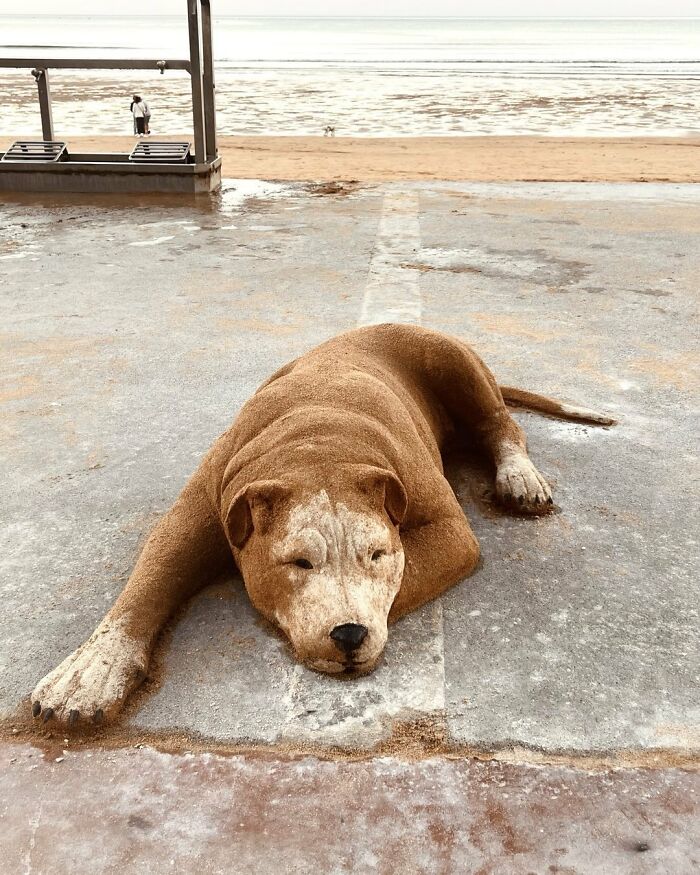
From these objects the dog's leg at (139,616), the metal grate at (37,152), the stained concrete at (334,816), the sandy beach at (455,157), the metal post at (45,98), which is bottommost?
the sandy beach at (455,157)

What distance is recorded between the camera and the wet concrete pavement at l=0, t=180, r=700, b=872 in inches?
107

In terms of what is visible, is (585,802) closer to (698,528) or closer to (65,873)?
(65,873)

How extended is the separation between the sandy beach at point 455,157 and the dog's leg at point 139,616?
1168cm

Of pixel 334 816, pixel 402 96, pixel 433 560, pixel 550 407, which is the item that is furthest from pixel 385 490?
pixel 402 96

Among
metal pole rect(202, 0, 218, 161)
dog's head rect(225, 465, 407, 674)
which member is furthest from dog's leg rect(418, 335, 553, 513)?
metal pole rect(202, 0, 218, 161)

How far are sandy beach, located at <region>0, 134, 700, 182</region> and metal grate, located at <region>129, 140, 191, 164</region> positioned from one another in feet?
5.03

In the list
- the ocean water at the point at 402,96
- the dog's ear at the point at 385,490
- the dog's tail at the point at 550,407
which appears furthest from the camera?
the ocean water at the point at 402,96

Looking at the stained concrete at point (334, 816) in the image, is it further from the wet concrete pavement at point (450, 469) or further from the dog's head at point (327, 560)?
the dog's head at point (327, 560)

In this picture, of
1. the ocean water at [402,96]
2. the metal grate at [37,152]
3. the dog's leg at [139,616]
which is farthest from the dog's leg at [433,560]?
the ocean water at [402,96]

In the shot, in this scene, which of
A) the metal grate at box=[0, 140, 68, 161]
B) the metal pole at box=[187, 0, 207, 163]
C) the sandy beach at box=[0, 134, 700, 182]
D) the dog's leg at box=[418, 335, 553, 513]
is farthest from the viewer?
the sandy beach at box=[0, 134, 700, 182]

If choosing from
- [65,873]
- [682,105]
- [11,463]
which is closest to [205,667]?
[65,873]

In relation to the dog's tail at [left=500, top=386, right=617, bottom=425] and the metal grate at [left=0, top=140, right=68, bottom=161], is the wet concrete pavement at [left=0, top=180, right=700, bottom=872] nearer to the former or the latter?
the dog's tail at [left=500, top=386, right=617, bottom=425]

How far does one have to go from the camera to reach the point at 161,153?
13.1 m

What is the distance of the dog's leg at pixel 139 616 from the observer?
108 inches
